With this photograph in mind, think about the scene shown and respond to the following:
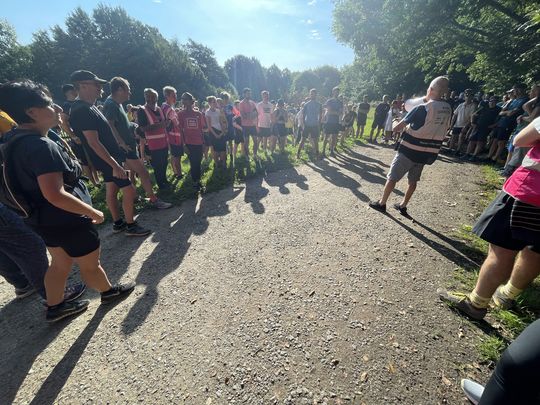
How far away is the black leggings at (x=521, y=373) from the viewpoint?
1288mm

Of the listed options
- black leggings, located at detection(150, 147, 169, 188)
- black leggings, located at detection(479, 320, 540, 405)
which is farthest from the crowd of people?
black leggings, located at detection(150, 147, 169, 188)

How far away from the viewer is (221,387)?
2213 mm

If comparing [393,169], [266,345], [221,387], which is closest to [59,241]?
[221,387]

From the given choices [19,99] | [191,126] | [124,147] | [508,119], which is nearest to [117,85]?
[124,147]

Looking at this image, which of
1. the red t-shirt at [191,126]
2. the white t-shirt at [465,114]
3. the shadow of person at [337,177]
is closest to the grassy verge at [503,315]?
the shadow of person at [337,177]

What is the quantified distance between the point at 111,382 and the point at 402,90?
3756 centimetres

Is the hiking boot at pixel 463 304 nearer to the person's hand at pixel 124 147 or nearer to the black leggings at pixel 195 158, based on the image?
the person's hand at pixel 124 147

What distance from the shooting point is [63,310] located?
9.39 ft

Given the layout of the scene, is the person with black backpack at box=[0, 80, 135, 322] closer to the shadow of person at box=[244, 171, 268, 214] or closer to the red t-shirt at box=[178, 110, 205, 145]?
the shadow of person at box=[244, 171, 268, 214]

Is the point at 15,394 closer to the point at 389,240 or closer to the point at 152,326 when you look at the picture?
the point at 152,326

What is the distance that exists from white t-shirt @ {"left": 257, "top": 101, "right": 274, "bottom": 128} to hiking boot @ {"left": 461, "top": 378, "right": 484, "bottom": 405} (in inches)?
368

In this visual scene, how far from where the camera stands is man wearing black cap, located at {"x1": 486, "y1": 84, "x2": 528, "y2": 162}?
27.3 ft

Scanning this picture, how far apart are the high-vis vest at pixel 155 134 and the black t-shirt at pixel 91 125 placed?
1803mm

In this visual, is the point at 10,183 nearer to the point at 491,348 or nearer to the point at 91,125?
the point at 91,125
